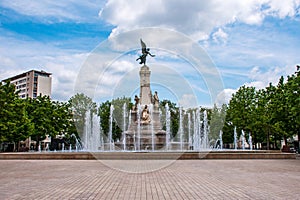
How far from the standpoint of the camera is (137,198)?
7.92 m

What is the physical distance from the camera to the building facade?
9356cm

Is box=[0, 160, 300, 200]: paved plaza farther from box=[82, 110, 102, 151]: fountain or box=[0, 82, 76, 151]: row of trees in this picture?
box=[0, 82, 76, 151]: row of trees

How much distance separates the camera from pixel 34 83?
94.0 m

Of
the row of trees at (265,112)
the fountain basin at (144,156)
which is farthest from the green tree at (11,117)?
the row of trees at (265,112)

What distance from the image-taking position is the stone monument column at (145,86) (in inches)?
1483

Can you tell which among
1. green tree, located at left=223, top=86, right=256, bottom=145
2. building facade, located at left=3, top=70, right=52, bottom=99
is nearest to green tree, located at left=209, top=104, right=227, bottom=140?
green tree, located at left=223, top=86, right=256, bottom=145

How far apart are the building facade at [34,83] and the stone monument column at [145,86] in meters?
59.6

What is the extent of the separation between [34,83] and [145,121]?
222 ft

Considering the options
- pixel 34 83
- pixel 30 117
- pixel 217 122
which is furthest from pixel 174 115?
pixel 34 83

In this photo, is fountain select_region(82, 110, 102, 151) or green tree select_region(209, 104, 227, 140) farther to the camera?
green tree select_region(209, 104, 227, 140)

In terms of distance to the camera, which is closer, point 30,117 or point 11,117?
point 11,117

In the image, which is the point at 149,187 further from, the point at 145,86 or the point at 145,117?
the point at 145,86

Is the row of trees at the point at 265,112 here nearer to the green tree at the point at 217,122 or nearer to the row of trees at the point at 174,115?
the row of trees at the point at 174,115

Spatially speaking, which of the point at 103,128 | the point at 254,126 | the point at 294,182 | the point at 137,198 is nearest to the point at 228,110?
the point at 254,126
